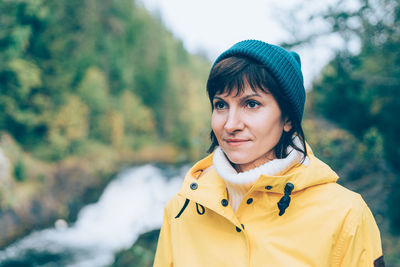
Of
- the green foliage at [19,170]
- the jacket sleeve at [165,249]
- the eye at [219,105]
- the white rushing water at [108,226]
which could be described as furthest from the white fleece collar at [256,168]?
the green foliage at [19,170]

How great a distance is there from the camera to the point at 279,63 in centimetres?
138

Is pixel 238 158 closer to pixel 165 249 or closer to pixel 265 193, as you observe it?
pixel 265 193

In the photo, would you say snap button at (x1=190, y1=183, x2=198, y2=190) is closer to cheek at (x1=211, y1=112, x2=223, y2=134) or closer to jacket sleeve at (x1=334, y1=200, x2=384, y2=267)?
cheek at (x1=211, y1=112, x2=223, y2=134)

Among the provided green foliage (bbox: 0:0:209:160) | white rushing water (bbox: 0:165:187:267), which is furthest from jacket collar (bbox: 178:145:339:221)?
white rushing water (bbox: 0:165:187:267)

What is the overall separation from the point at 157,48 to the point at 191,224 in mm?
29454

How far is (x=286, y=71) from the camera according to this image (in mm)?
1394

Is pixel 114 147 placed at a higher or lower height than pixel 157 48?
lower

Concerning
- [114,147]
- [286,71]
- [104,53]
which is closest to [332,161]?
[286,71]

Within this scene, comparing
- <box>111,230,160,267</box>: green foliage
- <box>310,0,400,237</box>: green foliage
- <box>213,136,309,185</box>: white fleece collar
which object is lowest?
<box>213,136,309,185</box>: white fleece collar

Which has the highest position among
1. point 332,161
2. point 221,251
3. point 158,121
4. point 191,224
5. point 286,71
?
point 158,121

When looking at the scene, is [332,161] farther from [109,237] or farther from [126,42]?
[126,42]

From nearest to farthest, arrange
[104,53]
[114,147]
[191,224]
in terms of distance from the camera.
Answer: [191,224] → [114,147] → [104,53]

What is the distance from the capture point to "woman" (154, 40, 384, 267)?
1229mm

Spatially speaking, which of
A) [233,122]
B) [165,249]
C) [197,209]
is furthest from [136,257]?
[233,122]
